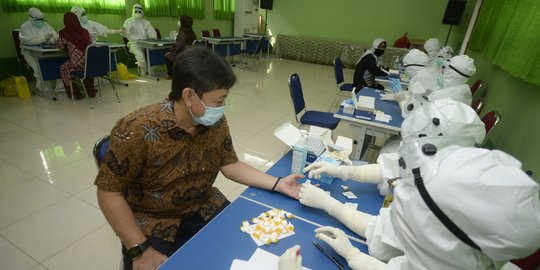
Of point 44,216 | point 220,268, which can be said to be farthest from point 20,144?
point 220,268

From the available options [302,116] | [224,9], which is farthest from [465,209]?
[224,9]

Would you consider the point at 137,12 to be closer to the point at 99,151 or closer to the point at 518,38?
the point at 99,151

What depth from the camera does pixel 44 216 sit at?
1.93 m

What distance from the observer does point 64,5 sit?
16.7 feet

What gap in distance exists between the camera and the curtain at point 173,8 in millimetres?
6555

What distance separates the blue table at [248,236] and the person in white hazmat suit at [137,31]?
5788 mm

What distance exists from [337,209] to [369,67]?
369 cm

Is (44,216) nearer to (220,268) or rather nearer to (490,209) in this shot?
(220,268)

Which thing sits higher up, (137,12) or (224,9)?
(224,9)

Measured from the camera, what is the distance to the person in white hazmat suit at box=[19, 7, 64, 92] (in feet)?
13.8

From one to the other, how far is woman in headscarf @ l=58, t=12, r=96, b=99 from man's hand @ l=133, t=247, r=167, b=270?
4.15m

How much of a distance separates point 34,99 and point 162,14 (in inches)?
150

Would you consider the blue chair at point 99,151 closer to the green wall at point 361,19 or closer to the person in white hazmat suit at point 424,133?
the person in white hazmat suit at point 424,133

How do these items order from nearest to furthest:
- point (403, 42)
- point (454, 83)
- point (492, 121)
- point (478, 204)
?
point (478, 204), point (492, 121), point (454, 83), point (403, 42)
